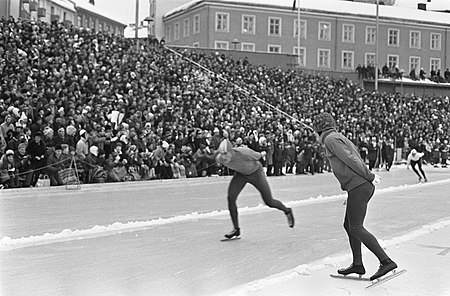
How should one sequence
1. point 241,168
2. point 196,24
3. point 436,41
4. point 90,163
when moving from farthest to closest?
point 436,41 → point 196,24 → point 90,163 → point 241,168

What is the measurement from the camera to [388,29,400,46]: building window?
74.2 metres

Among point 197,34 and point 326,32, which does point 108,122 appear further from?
point 326,32

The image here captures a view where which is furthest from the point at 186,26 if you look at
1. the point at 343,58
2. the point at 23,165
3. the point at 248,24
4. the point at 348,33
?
the point at 23,165

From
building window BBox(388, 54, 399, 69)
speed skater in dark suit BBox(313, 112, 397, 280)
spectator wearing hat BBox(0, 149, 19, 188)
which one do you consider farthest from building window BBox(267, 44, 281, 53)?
speed skater in dark suit BBox(313, 112, 397, 280)

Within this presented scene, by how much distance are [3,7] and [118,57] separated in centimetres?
1625

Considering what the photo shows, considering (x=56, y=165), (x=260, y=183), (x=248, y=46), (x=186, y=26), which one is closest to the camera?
(x=260, y=183)

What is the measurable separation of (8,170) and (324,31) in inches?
2230

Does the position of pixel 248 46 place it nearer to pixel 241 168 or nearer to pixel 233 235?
pixel 233 235

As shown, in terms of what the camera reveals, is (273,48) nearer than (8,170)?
No

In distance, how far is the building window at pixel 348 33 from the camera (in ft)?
240

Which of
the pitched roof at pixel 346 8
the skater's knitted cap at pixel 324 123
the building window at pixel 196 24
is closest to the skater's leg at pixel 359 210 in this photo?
the skater's knitted cap at pixel 324 123

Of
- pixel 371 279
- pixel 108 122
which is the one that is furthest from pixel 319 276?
pixel 108 122

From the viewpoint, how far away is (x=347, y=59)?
7306 centimetres

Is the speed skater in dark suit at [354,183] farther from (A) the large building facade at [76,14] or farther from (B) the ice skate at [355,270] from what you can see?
(A) the large building facade at [76,14]
